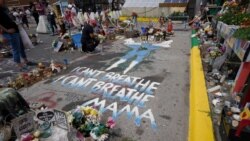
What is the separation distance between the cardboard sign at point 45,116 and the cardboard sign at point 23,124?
121 millimetres

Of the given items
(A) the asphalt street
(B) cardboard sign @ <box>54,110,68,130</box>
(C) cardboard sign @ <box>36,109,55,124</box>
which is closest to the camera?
(B) cardboard sign @ <box>54,110,68,130</box>

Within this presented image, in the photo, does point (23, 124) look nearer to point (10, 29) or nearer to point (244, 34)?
point (244, 34)

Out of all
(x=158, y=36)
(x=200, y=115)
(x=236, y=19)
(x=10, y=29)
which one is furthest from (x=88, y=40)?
(x=200, y=115)

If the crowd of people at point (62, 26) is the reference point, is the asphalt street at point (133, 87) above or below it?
below

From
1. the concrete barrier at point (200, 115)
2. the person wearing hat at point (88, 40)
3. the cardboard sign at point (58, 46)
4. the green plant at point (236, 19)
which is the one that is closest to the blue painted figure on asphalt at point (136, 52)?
the person wearing hat at point (88, 40)

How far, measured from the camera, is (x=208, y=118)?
3.46 meters

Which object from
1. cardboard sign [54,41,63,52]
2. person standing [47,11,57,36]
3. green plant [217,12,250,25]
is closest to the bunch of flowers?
green plant [217,12,250,25]

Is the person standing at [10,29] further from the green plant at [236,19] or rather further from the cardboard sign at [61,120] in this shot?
the green plant at [236,19]

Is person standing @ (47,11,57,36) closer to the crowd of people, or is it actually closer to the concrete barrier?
the crowd of people

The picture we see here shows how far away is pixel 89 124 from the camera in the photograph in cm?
348

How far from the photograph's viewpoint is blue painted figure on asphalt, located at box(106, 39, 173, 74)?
293 inches

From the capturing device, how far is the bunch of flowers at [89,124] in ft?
11.0

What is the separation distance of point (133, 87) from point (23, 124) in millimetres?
2982

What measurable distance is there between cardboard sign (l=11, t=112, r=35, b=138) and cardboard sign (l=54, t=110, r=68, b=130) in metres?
0.37
